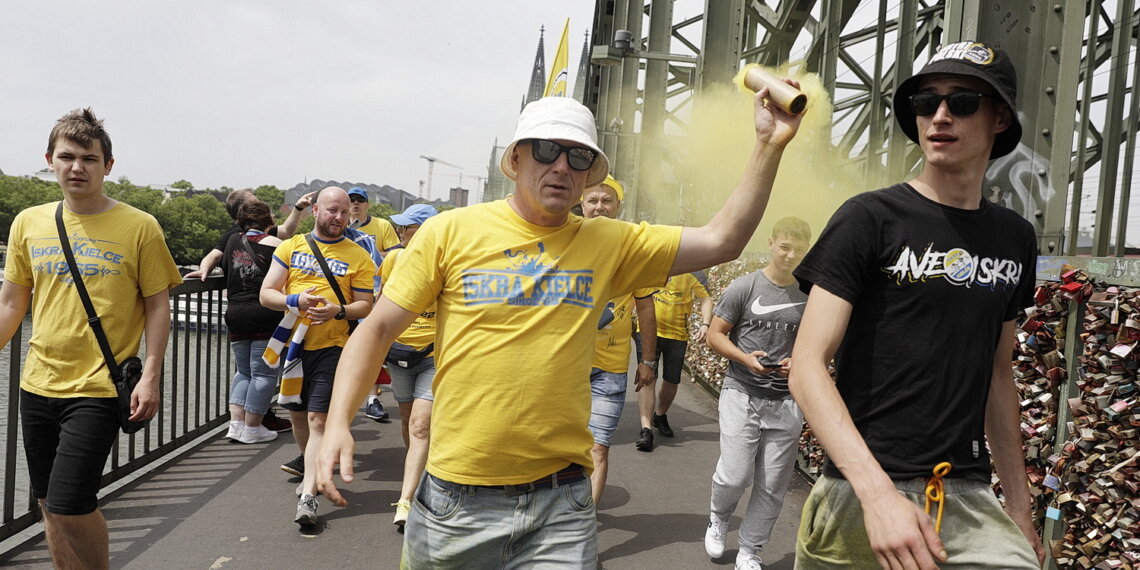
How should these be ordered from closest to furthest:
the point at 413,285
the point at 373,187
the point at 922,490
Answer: the point at 922,490, the point at 413,285, the point at 373,187

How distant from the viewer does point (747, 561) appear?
4527mm

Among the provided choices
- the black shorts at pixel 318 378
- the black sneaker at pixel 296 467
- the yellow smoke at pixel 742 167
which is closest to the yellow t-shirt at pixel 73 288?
the black shorts at pixel 318 378

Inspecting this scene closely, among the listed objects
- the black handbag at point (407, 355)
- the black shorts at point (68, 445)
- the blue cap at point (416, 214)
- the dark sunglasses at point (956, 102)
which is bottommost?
the black shorts at point (68, 445)

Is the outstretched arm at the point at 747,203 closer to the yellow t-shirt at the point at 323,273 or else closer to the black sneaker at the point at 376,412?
the yellow t-shirt at the point at 323,273

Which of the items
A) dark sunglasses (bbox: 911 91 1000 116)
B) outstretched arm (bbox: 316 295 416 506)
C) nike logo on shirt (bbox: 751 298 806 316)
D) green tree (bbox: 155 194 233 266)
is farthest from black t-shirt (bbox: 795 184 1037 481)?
green tree (bbox: 155 194 233 266)

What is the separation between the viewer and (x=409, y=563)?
245cm

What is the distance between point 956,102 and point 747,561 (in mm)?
3089

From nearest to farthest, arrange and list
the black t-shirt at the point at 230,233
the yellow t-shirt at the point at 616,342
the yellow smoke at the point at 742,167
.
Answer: the yellow t-shirt at the point at 616,342 → the black t-shirt at the point at 230,233 → the yellow smoke at the point at 742,167

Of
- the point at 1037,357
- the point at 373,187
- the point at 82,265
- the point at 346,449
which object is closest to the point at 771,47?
the point at 1037,357

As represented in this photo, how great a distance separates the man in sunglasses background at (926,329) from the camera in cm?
201

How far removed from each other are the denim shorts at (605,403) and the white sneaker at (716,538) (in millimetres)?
758

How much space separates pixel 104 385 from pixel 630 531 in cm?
309

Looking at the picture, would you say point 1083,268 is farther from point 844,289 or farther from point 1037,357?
point 844,289

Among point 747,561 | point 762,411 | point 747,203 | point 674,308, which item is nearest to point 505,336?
→ point 747,203
